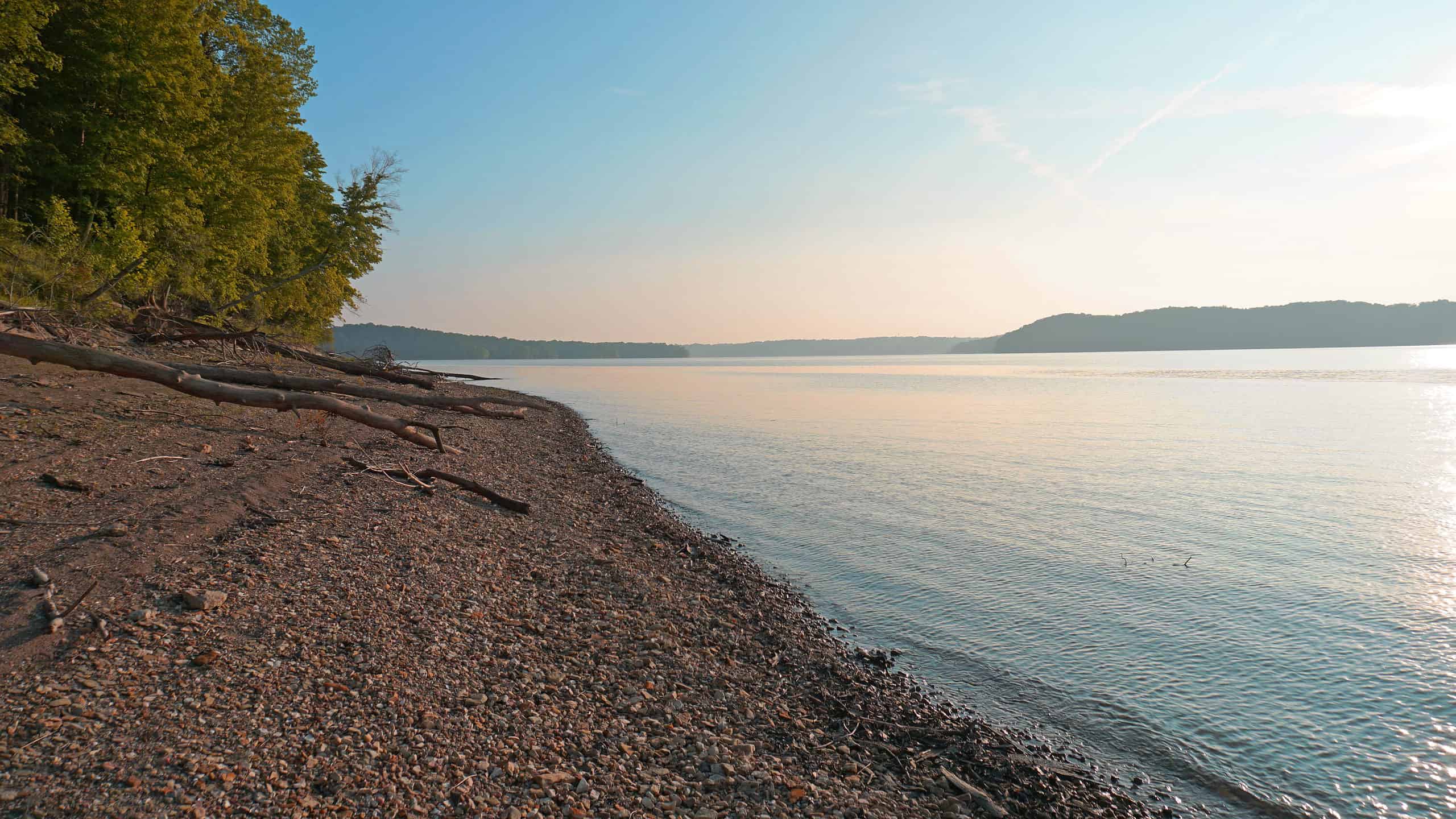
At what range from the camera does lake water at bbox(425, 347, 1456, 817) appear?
6.86 meters

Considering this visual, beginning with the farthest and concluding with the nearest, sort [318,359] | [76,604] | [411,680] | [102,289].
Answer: [318,359]
[102,289]
[411,680]
[76,604]

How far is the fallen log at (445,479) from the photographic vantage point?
1319 centimetres

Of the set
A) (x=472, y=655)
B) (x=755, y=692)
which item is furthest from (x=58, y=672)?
(x=755, y=692)

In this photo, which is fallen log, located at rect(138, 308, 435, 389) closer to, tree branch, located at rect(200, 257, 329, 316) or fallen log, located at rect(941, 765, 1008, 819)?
tree branch, located at rect(200, 257, 329, 316)

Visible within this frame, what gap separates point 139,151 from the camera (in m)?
24.2

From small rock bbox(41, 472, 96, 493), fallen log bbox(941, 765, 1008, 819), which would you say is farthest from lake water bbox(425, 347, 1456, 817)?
small rock bbox(41, 472, 96, 493)

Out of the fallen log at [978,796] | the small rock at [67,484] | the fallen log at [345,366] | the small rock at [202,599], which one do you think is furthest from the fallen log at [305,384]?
the fallen log at [978,796]

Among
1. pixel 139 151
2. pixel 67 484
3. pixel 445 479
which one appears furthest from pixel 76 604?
pixel 139 151

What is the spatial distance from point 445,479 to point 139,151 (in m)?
20.7

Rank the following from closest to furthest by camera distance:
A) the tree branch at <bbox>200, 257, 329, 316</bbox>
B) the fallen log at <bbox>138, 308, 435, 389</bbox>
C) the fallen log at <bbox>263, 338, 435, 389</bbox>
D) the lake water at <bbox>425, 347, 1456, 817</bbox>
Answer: the lake water at <bbox>425, 347, 1456, 817</bbox> → the fallen log at <bbox>263, 338, 435, 389</bbox> → the fallen log at <bbox>138, 308, 435, 389</bbox> → the tree branch at <bbox>200, 257, 329, 316</bbox>

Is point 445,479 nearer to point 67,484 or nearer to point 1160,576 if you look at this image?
point 67,484

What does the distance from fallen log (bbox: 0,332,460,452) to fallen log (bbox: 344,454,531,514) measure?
1.87 meters

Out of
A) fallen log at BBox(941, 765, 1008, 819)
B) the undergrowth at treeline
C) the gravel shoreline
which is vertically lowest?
fallen log at BBox(941, 765, 1008, 819)

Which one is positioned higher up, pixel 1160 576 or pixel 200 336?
pixel 200 336
